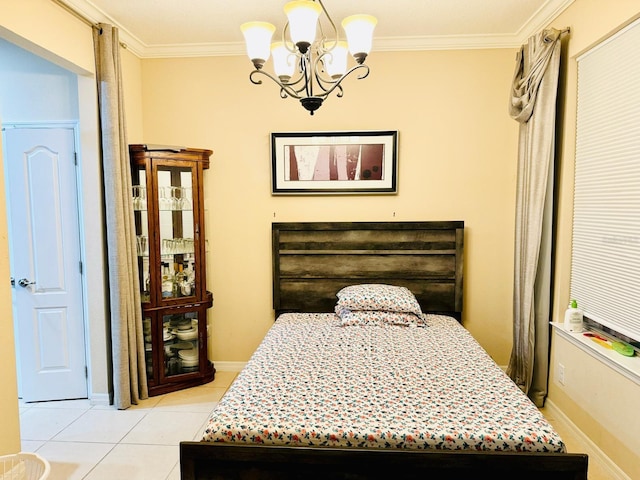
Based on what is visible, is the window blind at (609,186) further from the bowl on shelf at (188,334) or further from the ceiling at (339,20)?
the bowl on shelf at (188,334)

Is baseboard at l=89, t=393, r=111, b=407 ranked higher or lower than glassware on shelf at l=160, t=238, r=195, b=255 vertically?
lower

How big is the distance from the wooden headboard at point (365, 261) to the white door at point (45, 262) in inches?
59.8

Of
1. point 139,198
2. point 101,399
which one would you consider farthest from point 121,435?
point 139,198

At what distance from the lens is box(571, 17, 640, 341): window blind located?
2.22 meters

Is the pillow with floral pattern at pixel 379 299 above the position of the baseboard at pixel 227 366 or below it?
above

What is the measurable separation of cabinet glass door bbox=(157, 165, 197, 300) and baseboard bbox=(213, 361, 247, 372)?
0.75 meters

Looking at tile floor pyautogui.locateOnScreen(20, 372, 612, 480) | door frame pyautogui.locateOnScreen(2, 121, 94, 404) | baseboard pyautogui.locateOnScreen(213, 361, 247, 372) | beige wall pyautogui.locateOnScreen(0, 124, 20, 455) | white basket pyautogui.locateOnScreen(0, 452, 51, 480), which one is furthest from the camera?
baseboard pyautogui.locateOnScreen(213, 361, 247, 372)

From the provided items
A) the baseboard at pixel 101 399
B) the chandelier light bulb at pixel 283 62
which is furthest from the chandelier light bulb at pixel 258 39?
the baseboard at pixel 101 399

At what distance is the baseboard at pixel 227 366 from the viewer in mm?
3795

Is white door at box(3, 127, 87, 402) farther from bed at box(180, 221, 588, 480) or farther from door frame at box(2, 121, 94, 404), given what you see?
bed at box(180, 221, 588, 480)

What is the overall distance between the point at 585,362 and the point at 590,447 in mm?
478

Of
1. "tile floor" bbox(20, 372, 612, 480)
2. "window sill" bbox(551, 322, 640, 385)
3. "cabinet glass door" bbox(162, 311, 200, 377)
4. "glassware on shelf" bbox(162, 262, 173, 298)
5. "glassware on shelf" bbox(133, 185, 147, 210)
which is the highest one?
"glassware on shelf" bbox(133, 185, 147, 210)

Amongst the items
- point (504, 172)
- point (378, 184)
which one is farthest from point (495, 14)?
point (378, 184)

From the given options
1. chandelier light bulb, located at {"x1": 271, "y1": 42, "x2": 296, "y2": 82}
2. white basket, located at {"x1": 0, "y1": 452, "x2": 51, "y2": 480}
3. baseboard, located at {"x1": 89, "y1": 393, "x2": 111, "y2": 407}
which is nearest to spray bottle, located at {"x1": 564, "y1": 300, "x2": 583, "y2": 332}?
chandelier light bulb, located at {"x1": 271, "y1": 42, "x2": 296, "y2": 82}
